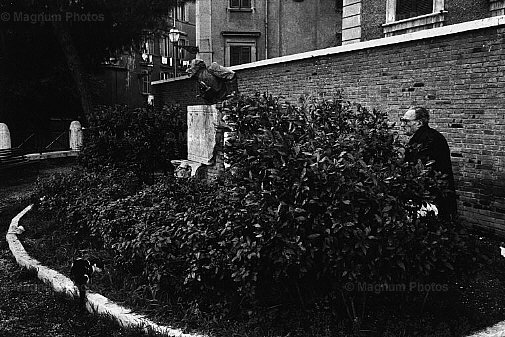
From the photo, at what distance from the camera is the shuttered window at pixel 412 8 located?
43.5 feet

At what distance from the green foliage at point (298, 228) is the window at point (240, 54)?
20033mm

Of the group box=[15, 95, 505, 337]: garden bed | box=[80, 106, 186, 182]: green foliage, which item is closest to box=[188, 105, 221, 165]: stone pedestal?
box=[80, 106, 186, 182]: green foliage

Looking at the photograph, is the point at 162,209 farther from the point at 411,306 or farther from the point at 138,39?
the point at 138,39

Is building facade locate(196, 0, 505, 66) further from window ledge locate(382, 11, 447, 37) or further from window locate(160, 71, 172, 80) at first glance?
window locate(160, 71, 172, 80)

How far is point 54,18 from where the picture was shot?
61.1ft

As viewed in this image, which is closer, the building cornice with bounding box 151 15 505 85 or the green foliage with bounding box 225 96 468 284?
the green foliage with bounding box 225 96 468 284

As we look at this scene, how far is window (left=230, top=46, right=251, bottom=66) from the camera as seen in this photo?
25.1m

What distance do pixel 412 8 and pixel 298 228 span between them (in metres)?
11.1

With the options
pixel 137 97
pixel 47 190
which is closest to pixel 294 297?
pixel 47 190

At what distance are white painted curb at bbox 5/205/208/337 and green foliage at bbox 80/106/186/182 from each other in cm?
337

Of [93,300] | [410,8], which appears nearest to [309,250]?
[93,300]

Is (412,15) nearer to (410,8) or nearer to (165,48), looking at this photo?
(410,8)

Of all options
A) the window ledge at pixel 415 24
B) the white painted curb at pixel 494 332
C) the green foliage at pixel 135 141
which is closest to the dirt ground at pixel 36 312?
the white painted curb at pixel 494 332

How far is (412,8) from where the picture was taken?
13.6 m
